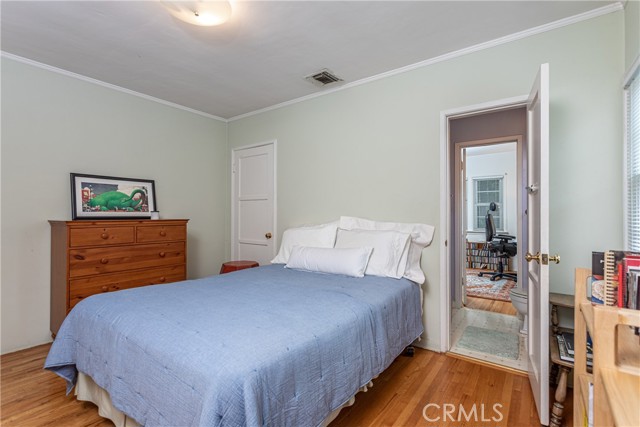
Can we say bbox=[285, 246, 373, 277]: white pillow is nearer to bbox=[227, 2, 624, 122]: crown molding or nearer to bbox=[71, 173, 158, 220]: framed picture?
bbox=[227, 2, 624, 122]: crown molding

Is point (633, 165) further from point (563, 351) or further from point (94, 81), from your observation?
point (94, 81)

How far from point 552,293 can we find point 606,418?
144 centimetres

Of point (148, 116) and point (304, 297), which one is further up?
point (148, 116)

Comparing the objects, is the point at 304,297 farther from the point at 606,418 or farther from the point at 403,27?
the point at 403,27

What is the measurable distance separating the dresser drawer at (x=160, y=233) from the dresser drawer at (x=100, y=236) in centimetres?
7

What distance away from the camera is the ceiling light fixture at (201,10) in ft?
5.75

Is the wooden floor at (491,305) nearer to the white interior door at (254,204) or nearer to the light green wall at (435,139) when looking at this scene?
the light green wall at (435,139)

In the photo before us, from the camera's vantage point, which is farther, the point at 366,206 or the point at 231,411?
the point at 366,206

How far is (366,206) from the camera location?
3.02m

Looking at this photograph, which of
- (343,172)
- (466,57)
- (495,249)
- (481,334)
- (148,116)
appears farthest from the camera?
(495,249)

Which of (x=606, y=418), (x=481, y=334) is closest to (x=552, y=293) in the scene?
(x=481, y=334)

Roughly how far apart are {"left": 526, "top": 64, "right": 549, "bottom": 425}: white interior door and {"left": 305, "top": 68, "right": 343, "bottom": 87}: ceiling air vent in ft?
5.44

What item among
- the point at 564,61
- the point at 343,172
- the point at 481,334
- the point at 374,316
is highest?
the point at 564,61

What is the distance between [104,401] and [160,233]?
1678 millimetres
